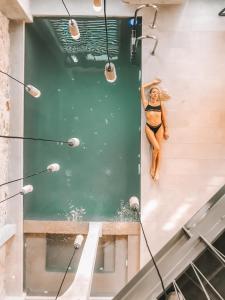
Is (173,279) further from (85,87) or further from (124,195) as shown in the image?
(85,87)

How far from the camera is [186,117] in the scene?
15.3ft

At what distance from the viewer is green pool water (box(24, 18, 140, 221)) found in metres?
4.71

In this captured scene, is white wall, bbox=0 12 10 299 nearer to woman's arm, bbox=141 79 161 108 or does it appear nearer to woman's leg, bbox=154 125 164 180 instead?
woman's arm, bbox=141 79 161 108

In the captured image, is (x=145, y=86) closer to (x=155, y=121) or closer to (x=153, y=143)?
→ (x=155, y=121)

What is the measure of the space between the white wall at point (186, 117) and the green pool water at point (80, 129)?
0.31 m

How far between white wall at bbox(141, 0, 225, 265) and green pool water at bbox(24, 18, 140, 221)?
0.31 m

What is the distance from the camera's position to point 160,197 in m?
4.68

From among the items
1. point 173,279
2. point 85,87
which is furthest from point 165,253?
point 85,87

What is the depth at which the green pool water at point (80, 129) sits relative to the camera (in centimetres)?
471

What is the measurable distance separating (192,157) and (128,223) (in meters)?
1.41

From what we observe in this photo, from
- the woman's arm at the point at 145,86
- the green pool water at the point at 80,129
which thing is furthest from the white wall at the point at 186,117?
the green pool water at the point at 80,129

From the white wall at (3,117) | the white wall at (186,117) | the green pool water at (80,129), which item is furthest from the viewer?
the green pool water at (80,129)

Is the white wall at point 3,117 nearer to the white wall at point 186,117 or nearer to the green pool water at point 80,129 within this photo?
the green pool water at point 80,129

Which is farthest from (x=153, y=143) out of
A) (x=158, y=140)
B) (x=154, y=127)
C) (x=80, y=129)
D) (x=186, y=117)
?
(x=80, y=129)
